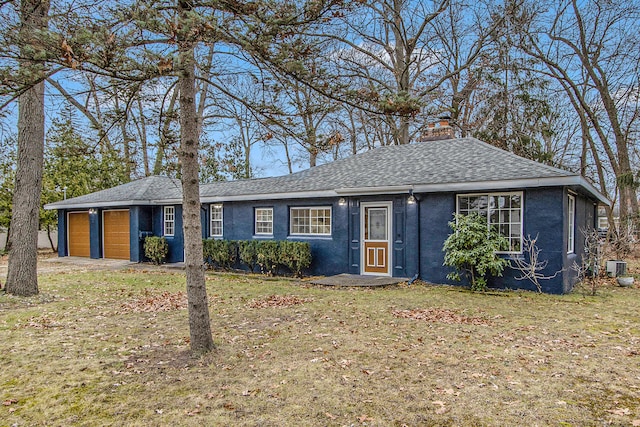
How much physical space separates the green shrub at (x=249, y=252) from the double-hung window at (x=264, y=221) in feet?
1.91

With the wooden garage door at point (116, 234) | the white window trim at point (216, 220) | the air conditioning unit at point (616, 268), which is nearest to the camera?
the air conditioning unit at point (616, 268)

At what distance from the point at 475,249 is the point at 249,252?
6963 millimetres

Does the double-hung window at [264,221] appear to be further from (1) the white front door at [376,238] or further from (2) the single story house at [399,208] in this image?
(1) the white front door at [376,238]

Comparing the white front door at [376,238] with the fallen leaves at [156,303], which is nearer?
the fallen leaves at [156,303]

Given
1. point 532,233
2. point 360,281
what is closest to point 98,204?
point 360,281

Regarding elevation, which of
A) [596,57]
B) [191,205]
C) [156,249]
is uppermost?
[596,57]

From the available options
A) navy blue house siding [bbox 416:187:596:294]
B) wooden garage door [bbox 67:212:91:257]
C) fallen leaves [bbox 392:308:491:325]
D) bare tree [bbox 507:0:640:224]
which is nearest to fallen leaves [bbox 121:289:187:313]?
fallen leaves [bbox 392:308:491:325]

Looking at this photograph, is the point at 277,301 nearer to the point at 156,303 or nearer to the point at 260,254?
the point at 156,303

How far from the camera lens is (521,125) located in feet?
60.8

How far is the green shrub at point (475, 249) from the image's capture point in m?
9.35

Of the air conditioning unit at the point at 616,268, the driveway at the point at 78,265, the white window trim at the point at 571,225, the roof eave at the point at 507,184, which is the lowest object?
the driveway at the point at 78,265

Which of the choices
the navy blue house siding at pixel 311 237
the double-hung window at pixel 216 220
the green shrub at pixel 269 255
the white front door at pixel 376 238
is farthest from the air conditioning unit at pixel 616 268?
the double-hung window at pixel 216 220

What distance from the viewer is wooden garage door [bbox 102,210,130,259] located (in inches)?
687

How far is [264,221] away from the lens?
13.9 m
